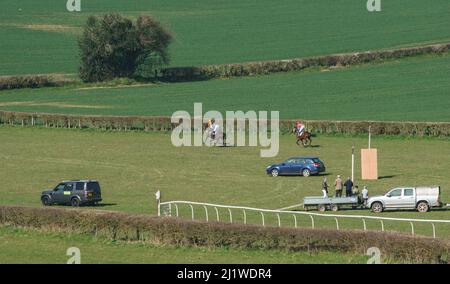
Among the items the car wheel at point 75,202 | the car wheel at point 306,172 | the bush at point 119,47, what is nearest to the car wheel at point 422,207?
the car wheel at point 306,172

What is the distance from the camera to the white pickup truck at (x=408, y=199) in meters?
50.4

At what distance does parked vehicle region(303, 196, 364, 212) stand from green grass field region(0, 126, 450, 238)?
79 cm

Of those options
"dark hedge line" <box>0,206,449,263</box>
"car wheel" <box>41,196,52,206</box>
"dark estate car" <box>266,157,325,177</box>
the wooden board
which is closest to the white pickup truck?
the wooden board

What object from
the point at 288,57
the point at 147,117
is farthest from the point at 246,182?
the point at 288,57

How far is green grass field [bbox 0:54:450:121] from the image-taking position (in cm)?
8538

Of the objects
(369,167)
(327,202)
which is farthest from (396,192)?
(369,167)

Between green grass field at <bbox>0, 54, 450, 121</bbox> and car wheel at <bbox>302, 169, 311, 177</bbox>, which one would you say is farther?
green grass field at <bbox>0, 54, 450, 121</bbox>

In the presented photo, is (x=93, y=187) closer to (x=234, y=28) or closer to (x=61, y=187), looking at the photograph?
(x=61, y=187)

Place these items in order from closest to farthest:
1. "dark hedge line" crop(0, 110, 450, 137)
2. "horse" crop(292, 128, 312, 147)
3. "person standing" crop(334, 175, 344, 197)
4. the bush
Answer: "person standing" crop(334, 175, 344, 197), "horse" crop(292, 128, 312, 147), "dark hedge line" crop(0, 110, 450, 137), the bush

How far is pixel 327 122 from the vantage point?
76062 millimetres

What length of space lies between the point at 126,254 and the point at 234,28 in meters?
94.8

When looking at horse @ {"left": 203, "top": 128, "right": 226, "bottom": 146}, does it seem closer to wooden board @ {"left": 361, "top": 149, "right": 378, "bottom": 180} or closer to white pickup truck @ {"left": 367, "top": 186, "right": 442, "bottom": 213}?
wooden board @ {"left": 361, "top": 149, "right": 378, "bottom": 180}

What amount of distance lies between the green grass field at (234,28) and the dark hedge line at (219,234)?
6887 centimetres
